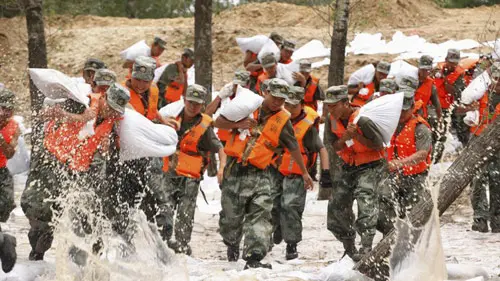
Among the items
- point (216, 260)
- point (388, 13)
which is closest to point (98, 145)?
point (216, 260)

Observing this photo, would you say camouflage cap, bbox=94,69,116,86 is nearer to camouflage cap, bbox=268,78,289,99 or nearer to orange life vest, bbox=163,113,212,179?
orange life vest, bbox=163,113,212,179

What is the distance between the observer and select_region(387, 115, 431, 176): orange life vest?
9375 mm

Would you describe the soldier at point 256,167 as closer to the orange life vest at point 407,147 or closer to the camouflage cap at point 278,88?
the camouflage cap at point 278,88

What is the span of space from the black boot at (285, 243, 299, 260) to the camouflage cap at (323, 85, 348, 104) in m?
1.55

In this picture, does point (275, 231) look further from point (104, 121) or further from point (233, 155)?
point (104, 121)

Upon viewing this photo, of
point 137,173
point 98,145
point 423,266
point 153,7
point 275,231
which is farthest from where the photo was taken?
point 153,7

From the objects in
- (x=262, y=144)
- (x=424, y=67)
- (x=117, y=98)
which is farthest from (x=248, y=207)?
(x=424, y=67)

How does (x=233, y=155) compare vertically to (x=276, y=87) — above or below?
below

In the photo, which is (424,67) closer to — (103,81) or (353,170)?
(353,170)

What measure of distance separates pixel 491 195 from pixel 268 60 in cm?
287

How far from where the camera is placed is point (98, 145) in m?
8.18

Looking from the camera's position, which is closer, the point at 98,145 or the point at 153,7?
the point at 98,145

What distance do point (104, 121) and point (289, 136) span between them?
5.42 feet

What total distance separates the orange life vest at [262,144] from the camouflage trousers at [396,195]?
1.08m
